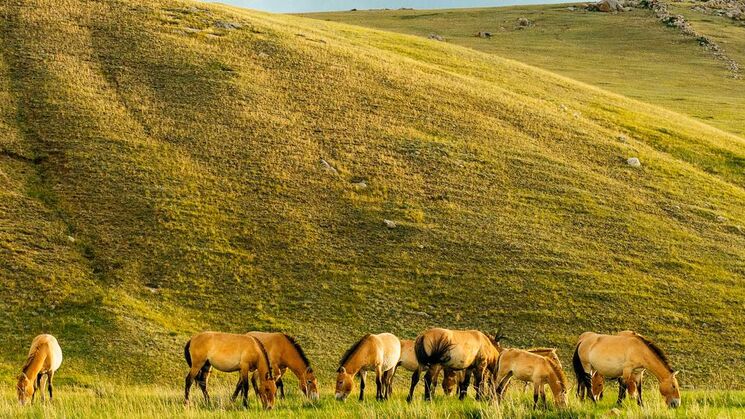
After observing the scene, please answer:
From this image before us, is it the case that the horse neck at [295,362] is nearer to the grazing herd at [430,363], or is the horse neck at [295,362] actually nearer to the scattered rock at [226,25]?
the grazing herd at [430,363]

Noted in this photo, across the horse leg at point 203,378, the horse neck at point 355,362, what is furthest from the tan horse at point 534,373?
the horse leg at point 203,378

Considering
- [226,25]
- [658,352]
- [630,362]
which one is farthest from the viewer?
[226,25]

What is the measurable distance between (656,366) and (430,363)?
5.27 metres

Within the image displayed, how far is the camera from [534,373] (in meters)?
17.9

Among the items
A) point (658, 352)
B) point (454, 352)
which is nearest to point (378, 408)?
point (454, 352)

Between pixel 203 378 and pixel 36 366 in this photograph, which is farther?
pixel 36 366

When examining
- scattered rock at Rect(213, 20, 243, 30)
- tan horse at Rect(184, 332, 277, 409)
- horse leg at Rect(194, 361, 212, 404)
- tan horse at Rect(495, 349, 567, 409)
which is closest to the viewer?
tan horse at Rect(495, 349, 567, 409)

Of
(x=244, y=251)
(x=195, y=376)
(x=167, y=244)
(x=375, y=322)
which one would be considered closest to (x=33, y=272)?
(x=167, y=244)

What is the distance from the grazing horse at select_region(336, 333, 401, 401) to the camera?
18875 mm

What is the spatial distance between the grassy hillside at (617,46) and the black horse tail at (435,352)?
6864 centimetres

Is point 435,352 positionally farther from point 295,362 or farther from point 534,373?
point 295,362

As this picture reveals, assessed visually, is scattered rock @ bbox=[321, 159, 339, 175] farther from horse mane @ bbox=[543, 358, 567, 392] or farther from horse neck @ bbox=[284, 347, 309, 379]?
horse mane @ bbox=[543, 358, 567, 392]

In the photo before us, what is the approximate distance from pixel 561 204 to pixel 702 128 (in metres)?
32.1

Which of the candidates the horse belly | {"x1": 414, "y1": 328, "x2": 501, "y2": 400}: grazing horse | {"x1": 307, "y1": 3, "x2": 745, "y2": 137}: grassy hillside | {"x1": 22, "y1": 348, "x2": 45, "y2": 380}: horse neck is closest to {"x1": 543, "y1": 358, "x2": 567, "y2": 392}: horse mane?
{"x1": 414, "y1": 328, "x2": 501, "y2": 400}: grazing horse
